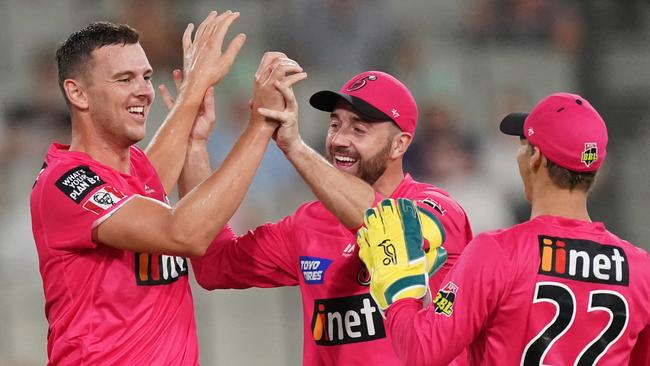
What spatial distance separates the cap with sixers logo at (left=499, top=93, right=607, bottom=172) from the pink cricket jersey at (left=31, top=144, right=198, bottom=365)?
1523 millimetres

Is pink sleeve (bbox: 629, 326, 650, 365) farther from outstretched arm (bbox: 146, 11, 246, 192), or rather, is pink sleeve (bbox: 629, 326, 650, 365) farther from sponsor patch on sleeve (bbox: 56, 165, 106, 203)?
sponsor patch on sleeve (bbox: 56, 165, 106, 203)

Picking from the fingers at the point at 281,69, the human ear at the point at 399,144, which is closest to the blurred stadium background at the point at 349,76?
the human ear at the point at 399,144

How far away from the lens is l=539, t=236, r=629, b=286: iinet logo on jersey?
3.44m

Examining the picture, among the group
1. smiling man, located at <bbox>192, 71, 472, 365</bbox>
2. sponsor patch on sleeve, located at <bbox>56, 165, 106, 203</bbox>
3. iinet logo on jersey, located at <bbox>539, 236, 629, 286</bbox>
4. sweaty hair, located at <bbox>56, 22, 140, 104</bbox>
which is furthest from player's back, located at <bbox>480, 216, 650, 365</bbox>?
sweaty hair, located at <bbox>56, 22, 140, 104</bbox>

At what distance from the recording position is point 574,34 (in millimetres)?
10250

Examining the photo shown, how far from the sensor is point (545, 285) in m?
3.43

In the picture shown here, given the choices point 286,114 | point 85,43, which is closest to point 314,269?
point 286,114

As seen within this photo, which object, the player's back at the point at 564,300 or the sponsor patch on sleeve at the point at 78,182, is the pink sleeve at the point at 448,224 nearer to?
A: the player's back at the point at 564,300

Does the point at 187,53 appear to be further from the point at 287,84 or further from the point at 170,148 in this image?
the point at 287,84

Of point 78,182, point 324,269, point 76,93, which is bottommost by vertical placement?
point 324,269

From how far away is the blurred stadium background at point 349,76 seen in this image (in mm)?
8562

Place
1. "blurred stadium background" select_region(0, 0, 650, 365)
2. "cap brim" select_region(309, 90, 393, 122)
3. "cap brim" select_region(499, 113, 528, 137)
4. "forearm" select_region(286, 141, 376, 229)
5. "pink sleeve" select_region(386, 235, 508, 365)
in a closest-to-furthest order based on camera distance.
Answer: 1. "pink sleeve" select_region(386, 235, 508, 365)
2. "cap brim" select_region(499, 113, 528, 137)
3. "forearm" select_region(286, 141, 376, 229)
4. "cap brim" select_region(309, 90, 393, 122)
5. "blurred stadium background" select_region(0, 0, 650, 365)

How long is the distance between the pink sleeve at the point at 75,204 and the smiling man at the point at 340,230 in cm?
70

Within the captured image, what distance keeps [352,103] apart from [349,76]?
5333 millimetres
